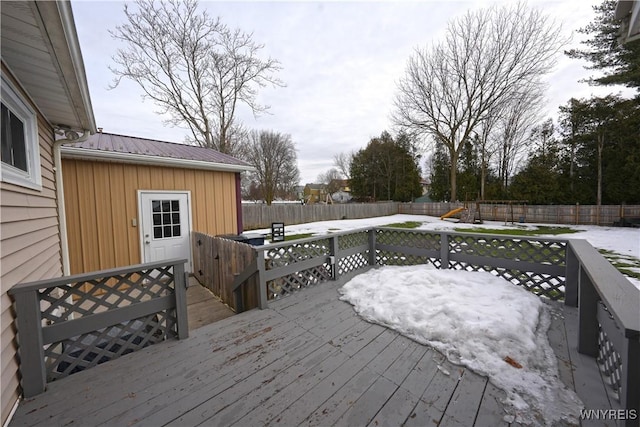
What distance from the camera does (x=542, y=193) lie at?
17.7m

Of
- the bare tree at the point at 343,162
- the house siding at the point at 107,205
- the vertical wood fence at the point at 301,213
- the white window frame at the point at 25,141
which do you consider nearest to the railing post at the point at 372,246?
the house siding at the point at 107,205

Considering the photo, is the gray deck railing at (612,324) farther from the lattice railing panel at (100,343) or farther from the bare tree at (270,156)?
the bare tree at (270,156)

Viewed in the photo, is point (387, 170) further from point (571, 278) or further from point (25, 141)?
point (25, 141)

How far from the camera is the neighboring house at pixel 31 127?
59.4 inches

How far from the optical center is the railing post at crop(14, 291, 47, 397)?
5.54ft

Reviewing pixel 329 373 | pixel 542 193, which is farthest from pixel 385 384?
pixel 542 193

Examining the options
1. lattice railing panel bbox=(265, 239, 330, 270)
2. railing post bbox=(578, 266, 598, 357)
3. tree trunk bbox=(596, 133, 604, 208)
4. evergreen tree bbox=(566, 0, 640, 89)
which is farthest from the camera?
tree trunk bbox=(596, 133, 604, 208)

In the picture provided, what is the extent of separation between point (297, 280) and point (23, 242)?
277 centimetres

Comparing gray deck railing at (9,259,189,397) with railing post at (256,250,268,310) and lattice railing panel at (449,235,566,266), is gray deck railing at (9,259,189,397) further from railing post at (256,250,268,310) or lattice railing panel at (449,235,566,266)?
lattice railing panel at (449,235,566,266)

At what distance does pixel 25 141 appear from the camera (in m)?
2.39

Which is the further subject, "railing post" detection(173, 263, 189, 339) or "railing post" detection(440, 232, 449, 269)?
"railing post" detection(440, 232, 449, 269)

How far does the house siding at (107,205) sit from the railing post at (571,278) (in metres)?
6.57

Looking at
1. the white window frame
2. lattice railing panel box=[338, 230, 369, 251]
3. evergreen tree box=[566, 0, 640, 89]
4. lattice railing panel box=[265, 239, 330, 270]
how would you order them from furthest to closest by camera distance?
evergreen tree box=[566, 0, 640, 89] < lattice railing panel box=[338, 230, 369, 251] < lattice railing panel box=[265, 239, 330, 270] < the white window frame

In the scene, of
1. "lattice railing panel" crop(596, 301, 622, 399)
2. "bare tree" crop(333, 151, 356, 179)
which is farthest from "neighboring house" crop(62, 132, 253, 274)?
"bare tree" crop(333, 151, 356, 179)
